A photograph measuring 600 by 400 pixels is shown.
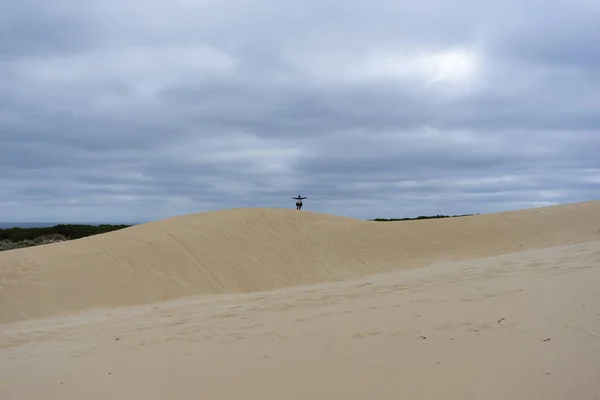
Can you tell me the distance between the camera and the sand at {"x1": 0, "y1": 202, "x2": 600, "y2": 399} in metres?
4.66

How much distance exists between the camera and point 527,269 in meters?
8.81

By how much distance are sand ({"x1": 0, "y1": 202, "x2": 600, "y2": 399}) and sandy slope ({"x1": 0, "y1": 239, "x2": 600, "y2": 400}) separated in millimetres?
23

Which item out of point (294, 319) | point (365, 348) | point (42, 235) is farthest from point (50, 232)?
point (365, 348)

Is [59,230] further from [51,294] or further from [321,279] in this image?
[321,279]

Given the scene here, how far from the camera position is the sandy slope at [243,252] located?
536 inches

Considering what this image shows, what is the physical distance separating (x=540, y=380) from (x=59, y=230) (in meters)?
31.5

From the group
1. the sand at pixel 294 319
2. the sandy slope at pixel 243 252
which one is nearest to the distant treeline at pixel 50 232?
the sandy slope at pixel 243 252

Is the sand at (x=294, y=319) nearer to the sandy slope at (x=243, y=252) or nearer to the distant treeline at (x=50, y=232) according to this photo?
the sandy slope at (x=243, y=252)

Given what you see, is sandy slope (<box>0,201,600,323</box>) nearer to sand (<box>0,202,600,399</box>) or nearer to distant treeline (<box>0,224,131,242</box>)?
sand (<box>0,202,600,399</box>)

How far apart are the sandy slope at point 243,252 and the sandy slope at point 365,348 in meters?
3.99

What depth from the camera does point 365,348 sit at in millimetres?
5562

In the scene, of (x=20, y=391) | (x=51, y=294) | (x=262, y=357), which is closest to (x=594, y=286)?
(x=262, y=357)

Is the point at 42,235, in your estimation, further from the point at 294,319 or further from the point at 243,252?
the point at 294,319

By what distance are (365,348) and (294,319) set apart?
2.28 meters
